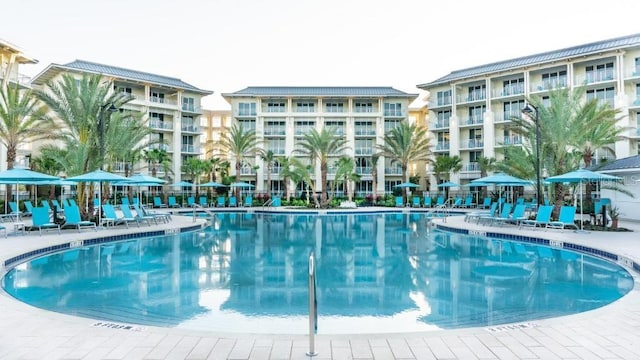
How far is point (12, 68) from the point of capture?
32.1m

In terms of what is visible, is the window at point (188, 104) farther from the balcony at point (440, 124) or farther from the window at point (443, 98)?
the window at point (443, 98)

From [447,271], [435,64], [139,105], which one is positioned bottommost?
[447,271]

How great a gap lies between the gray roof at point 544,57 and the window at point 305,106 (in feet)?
36.5

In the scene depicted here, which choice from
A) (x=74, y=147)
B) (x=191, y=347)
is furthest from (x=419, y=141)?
(x=191, y=347)

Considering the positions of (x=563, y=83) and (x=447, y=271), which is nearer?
(x=447, y=271)

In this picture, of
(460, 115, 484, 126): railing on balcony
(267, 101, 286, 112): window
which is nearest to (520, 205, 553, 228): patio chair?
(460, 115, 484, 126): railing on balcony

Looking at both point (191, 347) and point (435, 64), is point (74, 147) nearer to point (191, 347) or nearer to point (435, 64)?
point (191, 347)

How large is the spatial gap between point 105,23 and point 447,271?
20.1m

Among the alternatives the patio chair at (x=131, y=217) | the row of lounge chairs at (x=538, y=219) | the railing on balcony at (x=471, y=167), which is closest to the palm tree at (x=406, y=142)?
the railing on balcony at (x=471, y=167)

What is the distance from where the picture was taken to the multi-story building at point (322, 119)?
44656mm

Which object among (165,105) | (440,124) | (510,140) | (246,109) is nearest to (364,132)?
(440,124)

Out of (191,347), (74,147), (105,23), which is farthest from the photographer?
(105,23)

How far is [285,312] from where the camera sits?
260 inches

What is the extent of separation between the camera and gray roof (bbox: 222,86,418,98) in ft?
145
